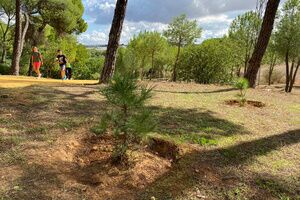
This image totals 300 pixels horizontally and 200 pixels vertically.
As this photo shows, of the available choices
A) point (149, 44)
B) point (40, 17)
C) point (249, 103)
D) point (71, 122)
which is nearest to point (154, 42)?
point (149, 44)

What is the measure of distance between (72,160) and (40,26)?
29518 millimetres

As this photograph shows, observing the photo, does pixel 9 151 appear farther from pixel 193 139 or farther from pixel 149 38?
pixel 149 38

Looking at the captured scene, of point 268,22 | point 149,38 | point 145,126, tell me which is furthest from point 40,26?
point 145,126

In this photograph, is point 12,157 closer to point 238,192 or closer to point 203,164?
point 203,164

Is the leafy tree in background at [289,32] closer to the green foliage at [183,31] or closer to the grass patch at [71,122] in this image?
the green foliage at [183,31]

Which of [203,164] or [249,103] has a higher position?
[249,103]

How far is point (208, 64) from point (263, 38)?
13.8 meters

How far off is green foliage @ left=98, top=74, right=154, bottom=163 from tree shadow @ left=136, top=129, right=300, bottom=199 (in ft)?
2.18

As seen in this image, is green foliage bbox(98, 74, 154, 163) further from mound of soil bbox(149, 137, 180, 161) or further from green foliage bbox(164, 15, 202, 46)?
green foliage bbox(164, 15, 202, 46)

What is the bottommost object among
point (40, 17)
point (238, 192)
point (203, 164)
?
point (238, 192)

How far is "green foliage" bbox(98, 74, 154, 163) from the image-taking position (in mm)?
3861

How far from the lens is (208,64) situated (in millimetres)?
25516

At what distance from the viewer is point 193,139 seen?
17.5ft

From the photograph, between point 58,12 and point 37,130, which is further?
point 58,12
